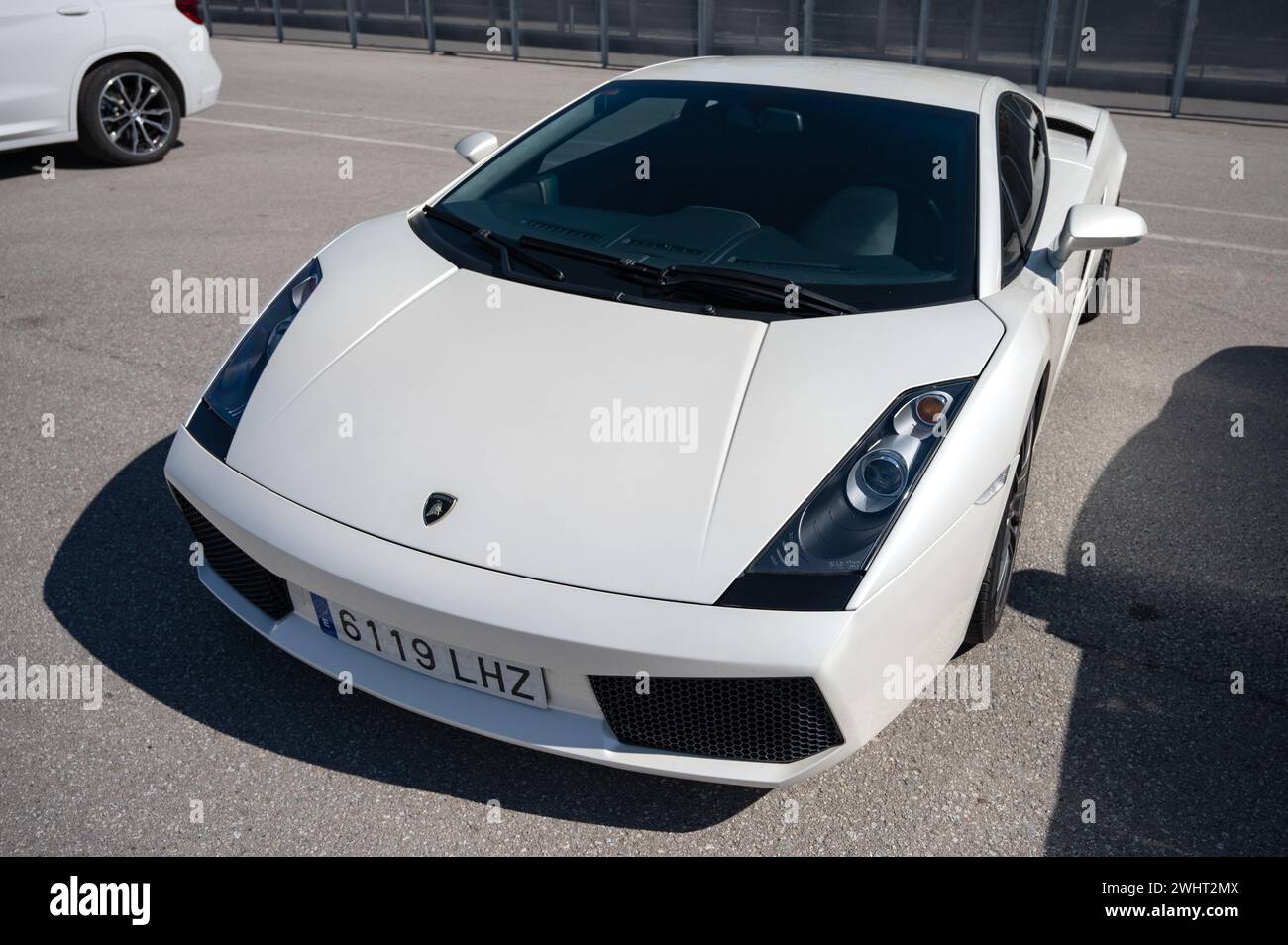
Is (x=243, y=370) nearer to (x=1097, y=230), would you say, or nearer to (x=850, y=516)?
(x=850, y=516)

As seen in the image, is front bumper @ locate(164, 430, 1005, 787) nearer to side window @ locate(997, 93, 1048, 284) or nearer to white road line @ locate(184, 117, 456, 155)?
side window @ locate(997, 93, 1048, 284)

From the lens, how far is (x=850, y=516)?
7.43 ft

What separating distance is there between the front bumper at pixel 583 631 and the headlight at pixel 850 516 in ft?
0.18

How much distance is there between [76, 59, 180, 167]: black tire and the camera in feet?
24.3

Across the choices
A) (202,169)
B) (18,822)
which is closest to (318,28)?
(202,169)

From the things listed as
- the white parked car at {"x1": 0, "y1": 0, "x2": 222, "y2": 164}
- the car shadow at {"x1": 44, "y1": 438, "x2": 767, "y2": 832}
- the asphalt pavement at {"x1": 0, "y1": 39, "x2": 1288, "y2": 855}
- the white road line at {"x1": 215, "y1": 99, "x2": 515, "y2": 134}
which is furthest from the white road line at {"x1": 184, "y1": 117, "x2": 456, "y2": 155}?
the car shadow at {"x1": 44, "y1": 438, "x2": 767, "y2": 832}

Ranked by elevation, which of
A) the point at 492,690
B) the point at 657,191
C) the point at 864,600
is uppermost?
the point at 657,191

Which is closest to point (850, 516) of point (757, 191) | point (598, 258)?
point (598, 258)

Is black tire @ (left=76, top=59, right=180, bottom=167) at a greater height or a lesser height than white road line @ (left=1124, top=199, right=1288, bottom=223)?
greater

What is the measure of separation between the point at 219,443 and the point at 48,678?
778 millimetres

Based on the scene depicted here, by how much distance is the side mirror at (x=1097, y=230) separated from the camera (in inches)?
123
